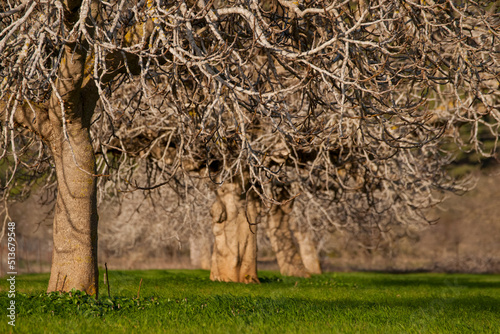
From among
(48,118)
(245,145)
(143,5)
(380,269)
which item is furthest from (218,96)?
(380,269)

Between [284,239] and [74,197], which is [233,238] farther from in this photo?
[74,197]

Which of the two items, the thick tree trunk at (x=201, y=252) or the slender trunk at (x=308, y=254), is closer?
the slender trunk at (x=308, y=254)

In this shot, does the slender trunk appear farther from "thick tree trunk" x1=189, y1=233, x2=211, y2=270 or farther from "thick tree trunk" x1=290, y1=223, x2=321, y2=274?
"thick tree trunk" x1=189, y1=233, x2=211, y2=270

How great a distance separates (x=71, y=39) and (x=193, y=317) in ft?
11.3

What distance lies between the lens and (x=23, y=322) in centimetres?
511

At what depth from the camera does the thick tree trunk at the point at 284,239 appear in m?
16.8

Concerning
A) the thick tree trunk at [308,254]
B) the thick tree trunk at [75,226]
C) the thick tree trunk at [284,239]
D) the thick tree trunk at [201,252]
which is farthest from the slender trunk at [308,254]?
the thick tree trunk at [75,226]

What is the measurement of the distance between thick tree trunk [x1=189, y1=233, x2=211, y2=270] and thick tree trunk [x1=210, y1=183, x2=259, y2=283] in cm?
1607

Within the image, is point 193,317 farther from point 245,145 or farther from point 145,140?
point 145,140

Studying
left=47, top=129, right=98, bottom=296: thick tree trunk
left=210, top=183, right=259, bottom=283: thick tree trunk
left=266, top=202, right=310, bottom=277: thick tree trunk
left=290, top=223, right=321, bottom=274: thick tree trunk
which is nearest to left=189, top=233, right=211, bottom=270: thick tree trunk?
left=290, top=223, right=321, bottom=274: thick tree trunk

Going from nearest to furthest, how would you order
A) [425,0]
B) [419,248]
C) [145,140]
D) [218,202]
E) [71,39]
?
[71,39] → [425,0] → [145,140] → [218,202] → [419,248]

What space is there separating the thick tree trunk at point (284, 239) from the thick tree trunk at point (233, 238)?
2996mm

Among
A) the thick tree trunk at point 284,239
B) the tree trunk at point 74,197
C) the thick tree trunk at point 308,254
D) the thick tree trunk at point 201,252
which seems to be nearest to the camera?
the tree trunk at point 74,197

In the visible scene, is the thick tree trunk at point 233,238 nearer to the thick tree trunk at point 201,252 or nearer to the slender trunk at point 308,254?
the slender trunk at point 308,254
